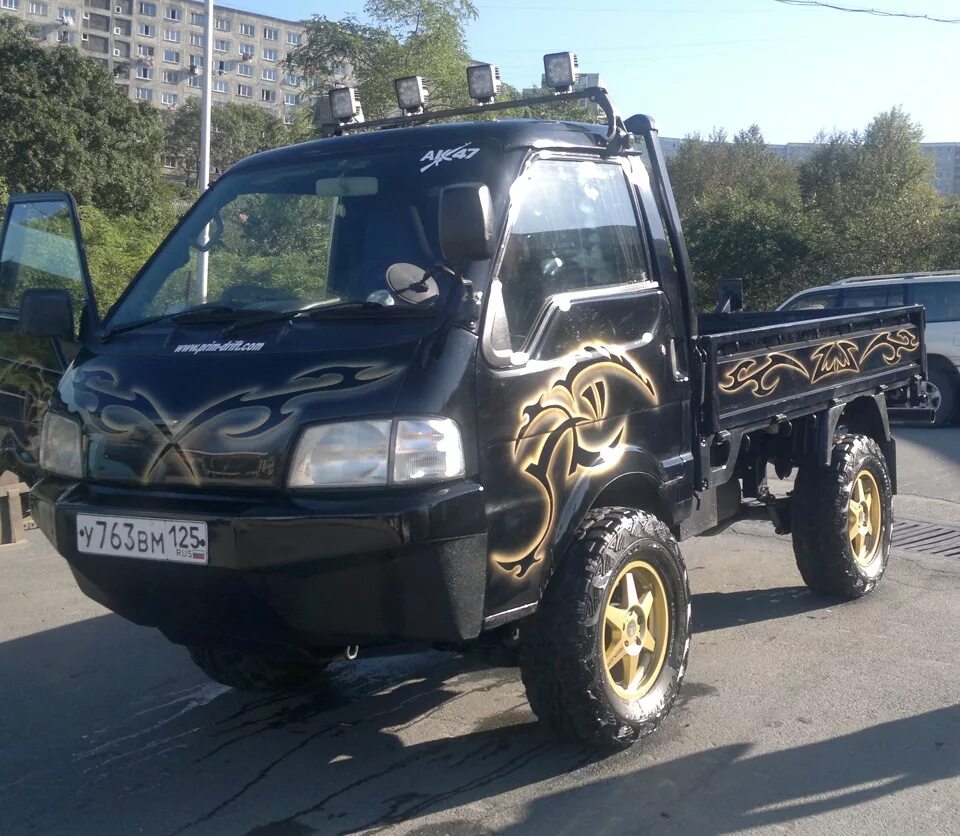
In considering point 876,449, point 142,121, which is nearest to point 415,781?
point 876,449

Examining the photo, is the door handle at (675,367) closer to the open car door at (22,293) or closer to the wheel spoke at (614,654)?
the wheel spoke at (614,654)

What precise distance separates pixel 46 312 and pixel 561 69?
2260 mm

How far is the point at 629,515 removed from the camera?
13.4 feet

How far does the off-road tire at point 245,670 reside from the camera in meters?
4.61

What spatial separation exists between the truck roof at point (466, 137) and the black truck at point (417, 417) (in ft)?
0.04

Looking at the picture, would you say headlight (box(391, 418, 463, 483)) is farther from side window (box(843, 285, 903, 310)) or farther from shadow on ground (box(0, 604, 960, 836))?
side window (box(843, 285, 903, 310))

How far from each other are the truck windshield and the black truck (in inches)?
0.5

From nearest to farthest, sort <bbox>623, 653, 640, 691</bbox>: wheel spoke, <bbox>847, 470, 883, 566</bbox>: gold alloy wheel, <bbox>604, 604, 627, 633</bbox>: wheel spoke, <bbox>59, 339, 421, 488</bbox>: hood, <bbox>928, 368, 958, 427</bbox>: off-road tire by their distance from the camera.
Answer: <bbox>59, 339, 421, 488</bbox>: hood < <bbox>604, 604, 627, 633</bbox>: wheel spoke < <bbox>623, 653, 640, 691</bbox>: wheel spoke < <bbox>847, 470, 883, 566</bbox>: gold alloy wheel < <bbox>928, 368, 958, 427</bbox>: off-road tire

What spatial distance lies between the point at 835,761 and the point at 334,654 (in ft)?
5.69

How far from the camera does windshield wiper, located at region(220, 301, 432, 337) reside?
3631 millimetres

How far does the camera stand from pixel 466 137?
4.18 meters

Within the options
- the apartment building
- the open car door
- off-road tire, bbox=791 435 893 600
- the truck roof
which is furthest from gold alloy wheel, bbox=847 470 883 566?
the apartment building

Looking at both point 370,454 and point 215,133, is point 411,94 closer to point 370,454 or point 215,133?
point 370,454

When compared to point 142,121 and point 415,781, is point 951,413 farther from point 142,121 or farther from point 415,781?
point 142,121
